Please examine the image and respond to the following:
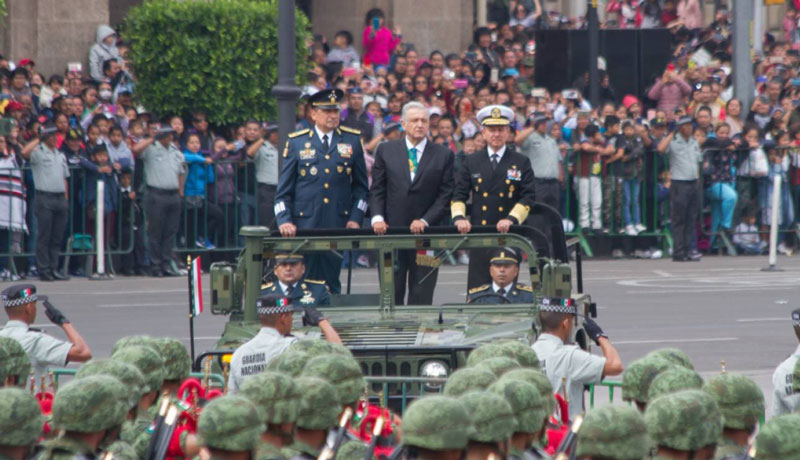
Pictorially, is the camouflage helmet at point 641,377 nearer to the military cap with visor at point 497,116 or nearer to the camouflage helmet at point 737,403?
the camouflage helmet at point 737,403

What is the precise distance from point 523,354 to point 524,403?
1.53m

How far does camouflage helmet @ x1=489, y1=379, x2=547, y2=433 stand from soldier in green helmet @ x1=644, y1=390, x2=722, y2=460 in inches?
19.3

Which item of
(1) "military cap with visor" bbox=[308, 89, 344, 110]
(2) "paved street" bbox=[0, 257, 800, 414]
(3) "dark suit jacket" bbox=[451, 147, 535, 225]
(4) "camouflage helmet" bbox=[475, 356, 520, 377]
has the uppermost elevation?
(1) "military cap with visor" bbox=[308, 89, 344, 110]

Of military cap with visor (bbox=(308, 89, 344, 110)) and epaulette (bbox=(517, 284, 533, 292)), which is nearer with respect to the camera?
epaulette (bbox=(517, 284, 533, 292))

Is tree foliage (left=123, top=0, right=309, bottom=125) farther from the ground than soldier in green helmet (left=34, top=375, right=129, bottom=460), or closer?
farther from the ground

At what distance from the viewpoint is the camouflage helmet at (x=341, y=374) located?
7371 millimetres

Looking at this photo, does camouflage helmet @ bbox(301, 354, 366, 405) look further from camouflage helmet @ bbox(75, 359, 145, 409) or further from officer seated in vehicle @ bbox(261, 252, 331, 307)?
officer seated in vehicle @ bbox(261, 252, 331, 307)

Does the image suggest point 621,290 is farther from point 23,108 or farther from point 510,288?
point 510,288

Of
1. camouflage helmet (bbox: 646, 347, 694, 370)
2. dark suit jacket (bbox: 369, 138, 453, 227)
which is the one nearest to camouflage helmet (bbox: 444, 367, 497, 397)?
camouflage helmet (bbox: 646, 347, 694, 370)

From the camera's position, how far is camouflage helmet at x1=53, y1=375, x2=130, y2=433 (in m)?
6.49

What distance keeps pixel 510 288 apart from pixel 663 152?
12.2 m

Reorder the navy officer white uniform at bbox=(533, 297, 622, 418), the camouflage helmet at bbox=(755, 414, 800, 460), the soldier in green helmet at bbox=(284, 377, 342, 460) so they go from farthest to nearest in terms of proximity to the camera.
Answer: the navy officer white uniform at bbox=(533, 297, 622, 418) < the soldier in green helmet at bbox=(284, 377, 342, 460) < the camouflage helmet at bbox=(755, 414, 800, 460)

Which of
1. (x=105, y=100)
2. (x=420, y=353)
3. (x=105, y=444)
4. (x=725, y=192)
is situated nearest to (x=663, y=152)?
(x=725, y=192)

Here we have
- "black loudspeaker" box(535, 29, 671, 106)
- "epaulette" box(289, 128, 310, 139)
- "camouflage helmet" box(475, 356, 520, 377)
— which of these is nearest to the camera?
"camouflage helmet" box(475, 356, 520, 377)
